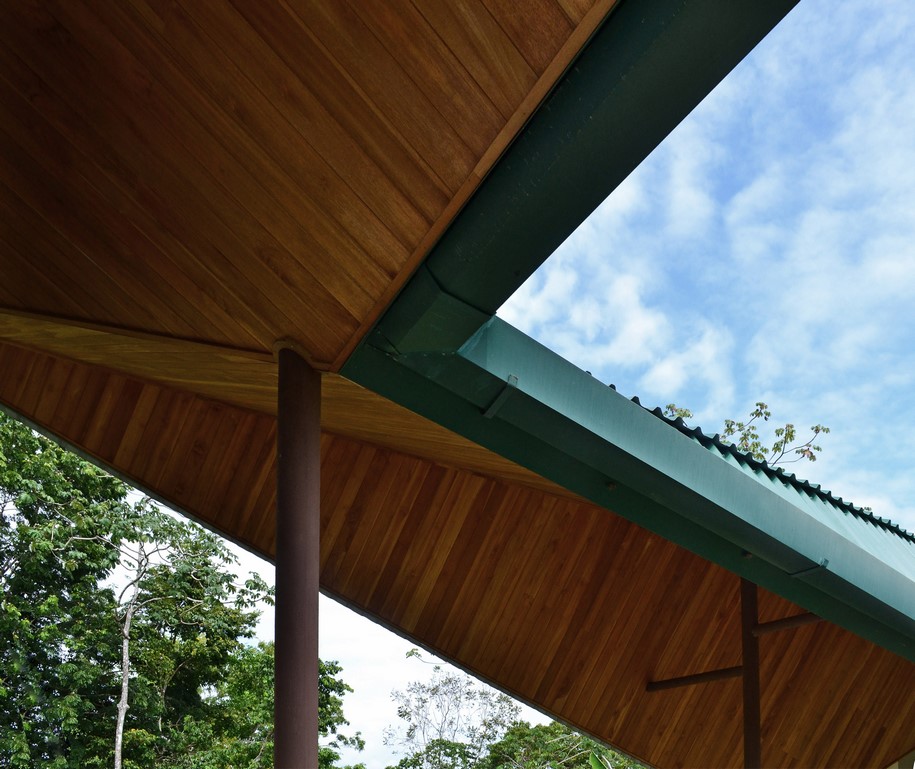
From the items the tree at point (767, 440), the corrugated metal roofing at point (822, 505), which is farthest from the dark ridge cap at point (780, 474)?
the tree at point (767, 440)

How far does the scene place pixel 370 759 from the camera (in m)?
18.0

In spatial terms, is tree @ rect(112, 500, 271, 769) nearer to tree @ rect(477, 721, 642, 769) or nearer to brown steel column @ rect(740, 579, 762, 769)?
tree @ rect(477, 721, 642, 769)

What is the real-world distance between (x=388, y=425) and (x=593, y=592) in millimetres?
2432

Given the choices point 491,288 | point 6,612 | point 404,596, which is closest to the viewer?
point 491,288

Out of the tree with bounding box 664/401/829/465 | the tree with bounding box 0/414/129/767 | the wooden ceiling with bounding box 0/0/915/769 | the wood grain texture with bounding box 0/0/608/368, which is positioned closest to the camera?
the wood grain texture with bounding box 0/0/608/368

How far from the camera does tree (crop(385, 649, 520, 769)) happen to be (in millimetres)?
17141

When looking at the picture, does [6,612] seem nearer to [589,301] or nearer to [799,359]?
[589,301]

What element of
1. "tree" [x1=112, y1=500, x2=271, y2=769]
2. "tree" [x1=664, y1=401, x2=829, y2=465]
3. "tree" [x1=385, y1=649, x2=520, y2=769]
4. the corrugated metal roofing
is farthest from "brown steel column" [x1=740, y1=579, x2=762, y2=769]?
"tree" [x1=385, y1=649, x2=520, y2=769]

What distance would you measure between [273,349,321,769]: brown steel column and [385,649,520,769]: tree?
15.0 metres

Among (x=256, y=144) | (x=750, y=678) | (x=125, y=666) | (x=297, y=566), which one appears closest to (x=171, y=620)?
(x=125, y=666)

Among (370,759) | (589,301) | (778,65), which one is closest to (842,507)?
(370,759)

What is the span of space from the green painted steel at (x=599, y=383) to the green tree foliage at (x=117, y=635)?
40.1 ft

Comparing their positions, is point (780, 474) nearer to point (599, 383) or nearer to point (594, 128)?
point (599, 383)

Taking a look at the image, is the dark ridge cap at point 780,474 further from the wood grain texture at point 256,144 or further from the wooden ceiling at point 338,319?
the wood grain texture at point 256,144
